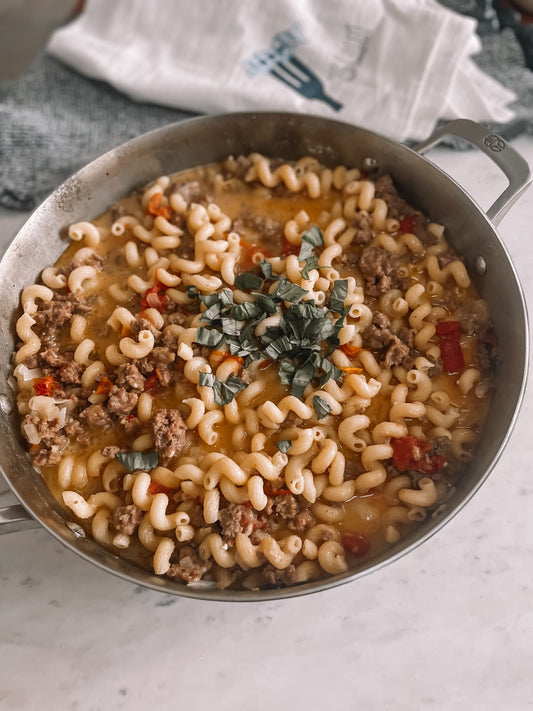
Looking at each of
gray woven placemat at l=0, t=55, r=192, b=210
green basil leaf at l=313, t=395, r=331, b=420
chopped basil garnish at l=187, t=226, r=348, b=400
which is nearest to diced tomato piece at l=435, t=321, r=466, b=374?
chopped basil garnish at l=187, t=226, r=348, b=400

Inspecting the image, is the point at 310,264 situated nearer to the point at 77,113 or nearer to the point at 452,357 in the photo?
the point at 452,357

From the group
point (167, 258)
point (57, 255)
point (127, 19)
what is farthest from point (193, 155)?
point (127, 19)

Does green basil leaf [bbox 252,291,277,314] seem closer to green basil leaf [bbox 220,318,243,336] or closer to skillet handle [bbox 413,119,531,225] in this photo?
green basil leaf [bbox 220,318,243,336]

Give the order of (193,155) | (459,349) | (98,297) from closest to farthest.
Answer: (459,349)
(98,297)
(193,155)

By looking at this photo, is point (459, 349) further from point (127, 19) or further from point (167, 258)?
point (127, 19)

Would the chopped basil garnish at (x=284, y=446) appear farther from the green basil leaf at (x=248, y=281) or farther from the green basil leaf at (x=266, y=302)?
the green basil leaf at (x=248, y=281)

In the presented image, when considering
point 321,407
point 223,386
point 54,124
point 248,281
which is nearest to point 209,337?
point 223,386
